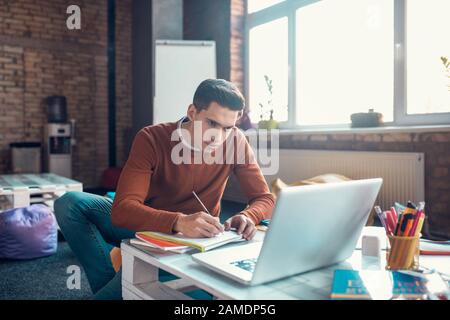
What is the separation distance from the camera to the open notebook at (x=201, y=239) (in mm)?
1076

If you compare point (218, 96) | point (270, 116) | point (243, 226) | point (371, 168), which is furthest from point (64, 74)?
point (243, 226)

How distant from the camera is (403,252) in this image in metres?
0.97

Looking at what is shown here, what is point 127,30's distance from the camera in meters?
7.00

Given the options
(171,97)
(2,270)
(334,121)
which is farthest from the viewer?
(171,97)

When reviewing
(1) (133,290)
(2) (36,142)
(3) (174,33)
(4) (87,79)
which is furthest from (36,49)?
(1) (133,290)

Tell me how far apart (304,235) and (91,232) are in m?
1.05

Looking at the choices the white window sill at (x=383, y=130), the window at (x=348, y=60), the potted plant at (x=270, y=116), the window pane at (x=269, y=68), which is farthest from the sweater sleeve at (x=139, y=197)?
the window pane at (x=269, y=68)

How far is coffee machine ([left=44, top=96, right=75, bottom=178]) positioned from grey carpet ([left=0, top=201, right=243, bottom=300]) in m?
3.23

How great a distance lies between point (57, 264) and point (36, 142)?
393 centimetres

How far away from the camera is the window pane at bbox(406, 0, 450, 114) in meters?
3.32

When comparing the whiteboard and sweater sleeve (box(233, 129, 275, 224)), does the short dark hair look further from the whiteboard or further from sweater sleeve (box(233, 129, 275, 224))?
the whiteboard

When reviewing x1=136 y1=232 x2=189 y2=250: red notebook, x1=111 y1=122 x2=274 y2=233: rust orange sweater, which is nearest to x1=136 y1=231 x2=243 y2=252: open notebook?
x1=136 y1=232 x2=189 y2=250: red notebook
